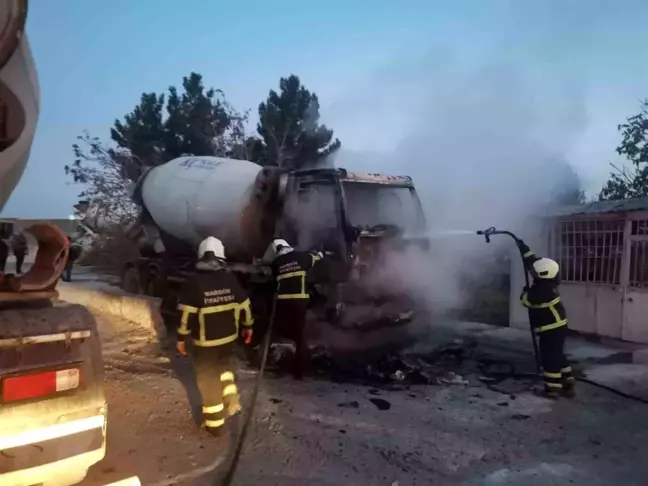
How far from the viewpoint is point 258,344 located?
779 cm

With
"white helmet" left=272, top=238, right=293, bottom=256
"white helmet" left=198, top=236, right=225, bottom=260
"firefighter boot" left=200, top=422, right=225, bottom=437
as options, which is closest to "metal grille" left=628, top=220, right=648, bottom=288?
"white helmet" left=272, top=238, right=293, bottom=256

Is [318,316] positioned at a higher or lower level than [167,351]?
higher

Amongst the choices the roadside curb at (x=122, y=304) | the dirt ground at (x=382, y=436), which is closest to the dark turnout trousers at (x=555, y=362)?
the dirt ground at (x=382, y=436)

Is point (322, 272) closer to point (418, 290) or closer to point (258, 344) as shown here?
point (258, 344)

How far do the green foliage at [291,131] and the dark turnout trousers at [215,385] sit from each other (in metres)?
16.0

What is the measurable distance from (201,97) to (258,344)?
59.8 feet

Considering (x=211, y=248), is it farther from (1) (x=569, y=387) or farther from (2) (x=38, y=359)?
(1) (x=569, y=387)

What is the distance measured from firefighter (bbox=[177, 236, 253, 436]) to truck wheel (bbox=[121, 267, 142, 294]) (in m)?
5.85

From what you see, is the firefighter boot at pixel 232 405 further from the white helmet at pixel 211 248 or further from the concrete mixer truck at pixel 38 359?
the concrete mixer truck at pixel 38 359

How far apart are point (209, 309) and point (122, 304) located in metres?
4.79

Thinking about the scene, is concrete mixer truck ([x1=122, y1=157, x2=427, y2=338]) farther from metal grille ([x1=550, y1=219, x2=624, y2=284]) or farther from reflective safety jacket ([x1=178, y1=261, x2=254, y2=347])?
metal grille ([x1=550, y1=219, x2=624, y2=284])

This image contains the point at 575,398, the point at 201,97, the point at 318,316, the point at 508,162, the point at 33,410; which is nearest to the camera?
the point at 33,410

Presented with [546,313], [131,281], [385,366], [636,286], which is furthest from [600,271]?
[131,281]

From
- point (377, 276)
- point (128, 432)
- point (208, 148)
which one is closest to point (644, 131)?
point (208, 148)
